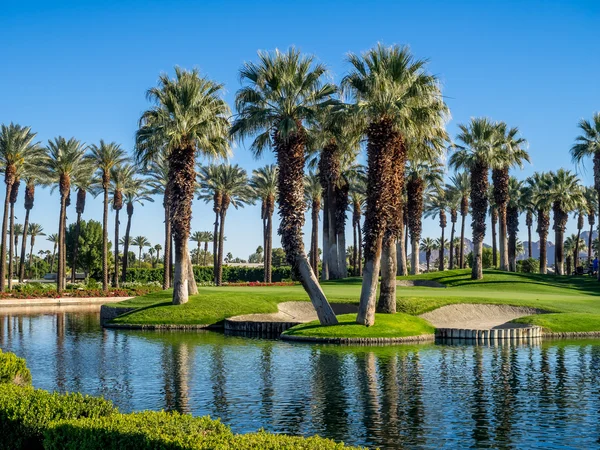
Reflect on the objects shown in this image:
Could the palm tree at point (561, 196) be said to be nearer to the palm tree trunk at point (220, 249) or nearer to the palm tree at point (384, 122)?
the palm tree trunk at point (220, 249)

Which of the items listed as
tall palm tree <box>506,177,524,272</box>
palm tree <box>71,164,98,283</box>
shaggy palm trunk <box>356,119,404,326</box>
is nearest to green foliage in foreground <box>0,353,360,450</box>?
shaggy palm trunk <box>356,119,404,326</box>

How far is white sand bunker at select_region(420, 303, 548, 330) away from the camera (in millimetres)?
44125

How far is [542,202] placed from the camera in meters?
91.4

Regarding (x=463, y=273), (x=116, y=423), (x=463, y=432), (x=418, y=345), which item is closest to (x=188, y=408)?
(x=463, y=432)

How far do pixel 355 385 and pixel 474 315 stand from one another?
23.6m

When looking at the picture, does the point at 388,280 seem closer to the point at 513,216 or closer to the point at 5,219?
the point at 5,219

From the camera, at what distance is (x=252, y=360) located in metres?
30.2

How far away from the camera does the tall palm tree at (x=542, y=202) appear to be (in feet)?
301

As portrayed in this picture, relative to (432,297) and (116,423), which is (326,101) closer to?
(432,297)

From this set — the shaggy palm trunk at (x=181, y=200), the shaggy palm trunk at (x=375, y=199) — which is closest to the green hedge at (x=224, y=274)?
the shaggy palm trunk at (x=181, y=200)

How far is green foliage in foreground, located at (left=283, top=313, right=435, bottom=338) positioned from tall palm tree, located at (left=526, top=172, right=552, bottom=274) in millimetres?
56511

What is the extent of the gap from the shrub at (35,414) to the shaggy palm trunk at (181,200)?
35.2 m

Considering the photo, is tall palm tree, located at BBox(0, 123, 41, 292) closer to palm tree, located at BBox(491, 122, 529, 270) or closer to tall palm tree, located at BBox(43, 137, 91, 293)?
tall palm tree, located at BBox(43, 137, 91, 293)

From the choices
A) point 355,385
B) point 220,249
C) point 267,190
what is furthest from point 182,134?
point 267,190
